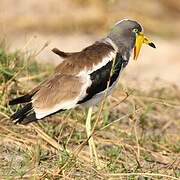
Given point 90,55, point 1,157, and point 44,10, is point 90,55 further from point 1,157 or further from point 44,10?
point 44,10

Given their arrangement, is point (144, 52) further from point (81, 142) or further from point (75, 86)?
point (75, 86)

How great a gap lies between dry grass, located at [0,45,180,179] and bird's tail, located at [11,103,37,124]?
16cm

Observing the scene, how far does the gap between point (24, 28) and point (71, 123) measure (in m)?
4.70

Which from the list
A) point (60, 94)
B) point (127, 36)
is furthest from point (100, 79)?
point (127, 36)

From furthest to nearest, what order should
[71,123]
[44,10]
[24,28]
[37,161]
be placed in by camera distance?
[44,10] < [24,28] < [71,123] < [37,161]

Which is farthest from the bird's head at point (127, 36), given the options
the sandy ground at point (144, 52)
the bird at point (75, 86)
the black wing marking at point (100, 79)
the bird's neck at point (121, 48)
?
the sandy ground at point (144, 52)

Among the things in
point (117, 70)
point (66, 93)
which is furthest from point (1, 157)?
point (117, 70)

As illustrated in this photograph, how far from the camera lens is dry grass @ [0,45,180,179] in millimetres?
3646

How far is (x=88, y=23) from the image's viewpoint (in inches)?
373

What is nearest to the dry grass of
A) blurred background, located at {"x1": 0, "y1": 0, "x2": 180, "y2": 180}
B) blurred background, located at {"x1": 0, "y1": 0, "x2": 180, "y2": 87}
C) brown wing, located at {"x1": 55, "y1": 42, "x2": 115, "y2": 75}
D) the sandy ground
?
blurred background, located at {"x1": 0, "y1": 0, "x2": 180, "y2": 180}

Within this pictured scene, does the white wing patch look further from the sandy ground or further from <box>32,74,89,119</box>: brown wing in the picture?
the sandy ground

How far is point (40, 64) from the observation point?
587 centimetres

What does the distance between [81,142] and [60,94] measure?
62 centimetres

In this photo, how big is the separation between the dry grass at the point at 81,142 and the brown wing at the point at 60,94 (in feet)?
0.65
